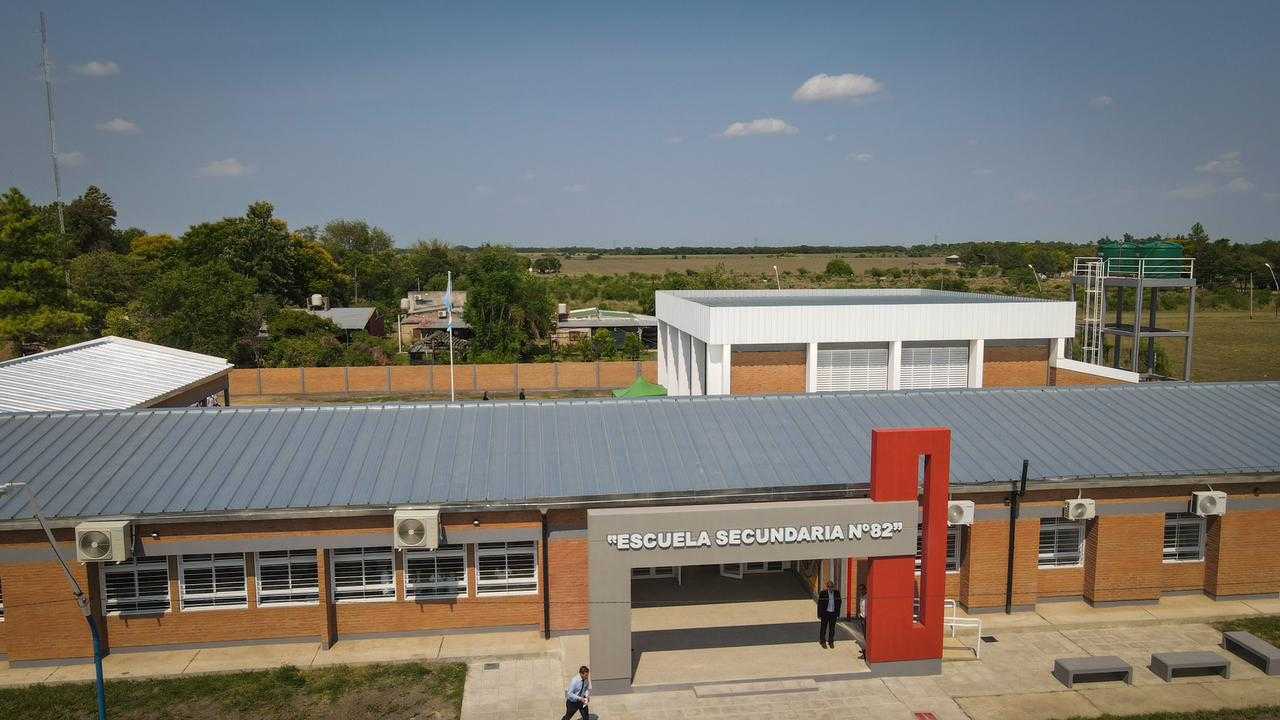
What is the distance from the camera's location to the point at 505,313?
6175 centimetres

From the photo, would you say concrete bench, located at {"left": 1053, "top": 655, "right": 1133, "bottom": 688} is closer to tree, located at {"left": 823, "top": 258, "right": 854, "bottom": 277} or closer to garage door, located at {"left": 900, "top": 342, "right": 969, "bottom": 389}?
garage door, located at {"left": 900, "top": 342, "right": 969, "bottom": 389}

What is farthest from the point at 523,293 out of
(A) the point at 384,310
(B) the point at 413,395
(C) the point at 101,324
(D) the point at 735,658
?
(D) the point at 735,658

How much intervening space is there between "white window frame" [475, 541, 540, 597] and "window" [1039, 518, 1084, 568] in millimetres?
11256

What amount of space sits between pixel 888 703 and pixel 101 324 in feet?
234

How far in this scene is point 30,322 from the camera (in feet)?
152

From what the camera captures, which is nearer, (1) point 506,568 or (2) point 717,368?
(1) point 506,568

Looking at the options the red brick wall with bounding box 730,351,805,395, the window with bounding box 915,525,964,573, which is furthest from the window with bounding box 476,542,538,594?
the red brick wall with bounding box 730,351,805,395

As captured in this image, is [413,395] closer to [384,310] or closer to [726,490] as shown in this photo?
[384,310]

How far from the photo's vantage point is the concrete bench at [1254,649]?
16078mm

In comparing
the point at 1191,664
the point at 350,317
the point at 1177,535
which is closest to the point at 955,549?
the point at 1191,664

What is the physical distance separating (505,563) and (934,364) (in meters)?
22.0

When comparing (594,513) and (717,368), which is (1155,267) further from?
(594,513)

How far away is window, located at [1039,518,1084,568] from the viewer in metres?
19.2

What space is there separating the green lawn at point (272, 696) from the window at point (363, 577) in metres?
1.60
